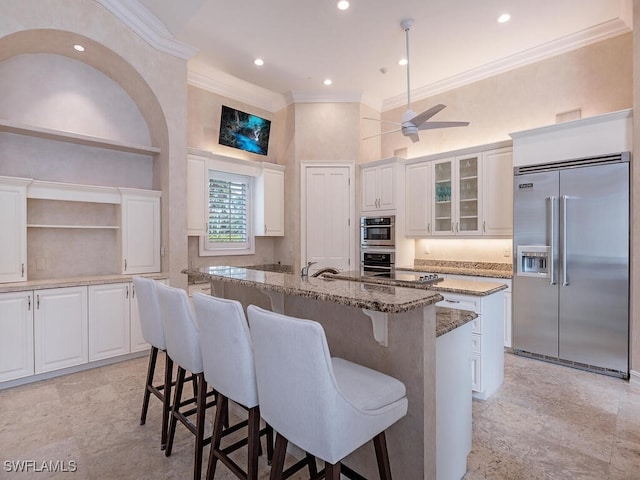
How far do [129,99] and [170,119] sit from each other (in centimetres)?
69

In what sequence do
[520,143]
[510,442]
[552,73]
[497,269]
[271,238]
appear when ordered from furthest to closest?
1. [271,238]
2. [497,269]
3. [552,73]
4. [520,143]
5. [510,442]

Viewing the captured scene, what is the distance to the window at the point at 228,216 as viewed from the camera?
4980 millimetres

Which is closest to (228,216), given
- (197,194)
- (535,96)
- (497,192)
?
(197,194)

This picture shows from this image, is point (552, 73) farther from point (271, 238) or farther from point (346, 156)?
point (271, 238)

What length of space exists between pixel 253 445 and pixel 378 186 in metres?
4.20

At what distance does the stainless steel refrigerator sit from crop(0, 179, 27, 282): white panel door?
5087mm

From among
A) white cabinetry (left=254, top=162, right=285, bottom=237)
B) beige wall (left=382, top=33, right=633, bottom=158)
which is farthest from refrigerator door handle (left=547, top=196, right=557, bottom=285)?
white cabinetry (left=254, top=162, right=285, bottom=237)

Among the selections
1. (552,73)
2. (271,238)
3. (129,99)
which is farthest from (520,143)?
(129,99)

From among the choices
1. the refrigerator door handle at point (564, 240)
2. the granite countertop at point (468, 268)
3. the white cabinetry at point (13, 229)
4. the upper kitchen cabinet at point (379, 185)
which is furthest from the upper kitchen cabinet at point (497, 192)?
the white cabinetry at point (13, 229)

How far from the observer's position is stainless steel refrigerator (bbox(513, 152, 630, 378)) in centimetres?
321

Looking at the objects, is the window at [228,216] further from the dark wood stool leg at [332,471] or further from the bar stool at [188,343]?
the dark wood stool leg at [332,471]

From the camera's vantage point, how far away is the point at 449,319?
5.75 feet

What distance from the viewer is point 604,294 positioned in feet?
10.7
